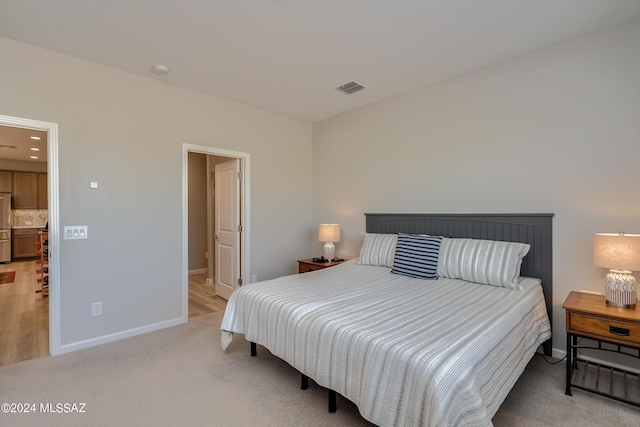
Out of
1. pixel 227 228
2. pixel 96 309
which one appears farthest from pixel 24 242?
pixel 96 309

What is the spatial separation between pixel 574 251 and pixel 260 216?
135 inches

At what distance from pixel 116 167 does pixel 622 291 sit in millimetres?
4291

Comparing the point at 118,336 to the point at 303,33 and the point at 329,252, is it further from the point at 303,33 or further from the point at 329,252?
the point at 303,33

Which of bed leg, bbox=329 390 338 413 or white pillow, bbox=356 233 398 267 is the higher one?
white pillow, bbox=356 233 398 267

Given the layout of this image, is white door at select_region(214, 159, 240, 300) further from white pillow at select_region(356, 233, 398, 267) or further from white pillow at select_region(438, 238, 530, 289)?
white pillow at select_region(438, 238, 530, 289)

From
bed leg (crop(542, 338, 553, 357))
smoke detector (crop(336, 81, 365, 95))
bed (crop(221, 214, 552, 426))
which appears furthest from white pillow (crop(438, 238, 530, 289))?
smoke detector (crop(336, 81, 365, 95))

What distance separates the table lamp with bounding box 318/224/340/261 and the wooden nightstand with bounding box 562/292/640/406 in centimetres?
248

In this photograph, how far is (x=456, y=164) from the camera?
319cm

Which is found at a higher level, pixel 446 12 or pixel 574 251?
pixel 446 12

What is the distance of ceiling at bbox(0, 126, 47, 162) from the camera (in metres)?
4.79

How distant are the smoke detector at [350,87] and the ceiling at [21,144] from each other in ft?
13.8

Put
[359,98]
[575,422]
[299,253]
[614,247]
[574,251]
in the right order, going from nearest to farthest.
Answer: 1. [575,422]
2. [614,247]
3. [574,251]
4. [359,98]
5. [299,253]

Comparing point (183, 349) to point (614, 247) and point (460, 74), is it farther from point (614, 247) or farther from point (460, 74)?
point (460, 74)

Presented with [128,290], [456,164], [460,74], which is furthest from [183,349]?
[460,74]
